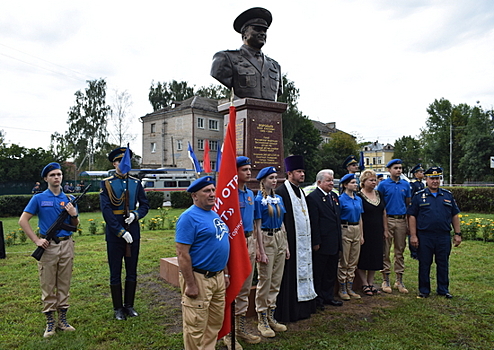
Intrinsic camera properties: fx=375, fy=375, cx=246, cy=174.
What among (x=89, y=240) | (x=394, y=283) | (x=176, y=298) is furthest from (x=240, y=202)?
(x=89, y=240)

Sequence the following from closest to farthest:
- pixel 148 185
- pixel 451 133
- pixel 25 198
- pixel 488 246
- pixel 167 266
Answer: pixel 167 266
pixel 488 246
pixel 25 198
pixel 148 185
pixel 451 133

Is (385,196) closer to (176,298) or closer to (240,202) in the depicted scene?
(240,202)

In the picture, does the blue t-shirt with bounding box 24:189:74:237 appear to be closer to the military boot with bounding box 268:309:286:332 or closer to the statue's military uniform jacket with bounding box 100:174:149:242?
the statue's military uniform jacket with bounding box 100:174:149:242

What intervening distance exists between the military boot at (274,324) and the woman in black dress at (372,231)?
83.5 inches

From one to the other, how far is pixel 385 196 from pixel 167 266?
13.2 feet

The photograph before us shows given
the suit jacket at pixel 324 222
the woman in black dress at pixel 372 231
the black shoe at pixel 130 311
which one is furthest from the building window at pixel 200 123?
the black shoe at pixel 130 311

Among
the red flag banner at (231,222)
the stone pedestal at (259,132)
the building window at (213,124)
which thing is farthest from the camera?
the building window at (213,124)

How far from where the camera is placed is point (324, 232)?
5.25 m

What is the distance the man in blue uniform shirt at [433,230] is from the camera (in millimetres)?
5773

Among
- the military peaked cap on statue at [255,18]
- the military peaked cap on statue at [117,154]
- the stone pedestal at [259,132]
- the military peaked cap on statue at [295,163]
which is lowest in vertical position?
the military peaked cap on statue at [295,163]

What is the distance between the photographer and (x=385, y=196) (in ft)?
20.9

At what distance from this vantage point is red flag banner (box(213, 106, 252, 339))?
3.61 meters

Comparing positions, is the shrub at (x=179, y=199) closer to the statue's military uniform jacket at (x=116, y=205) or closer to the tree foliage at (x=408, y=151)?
the statue's military uniform jacket at (x=116, y=205)

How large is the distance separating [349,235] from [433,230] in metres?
1.33
